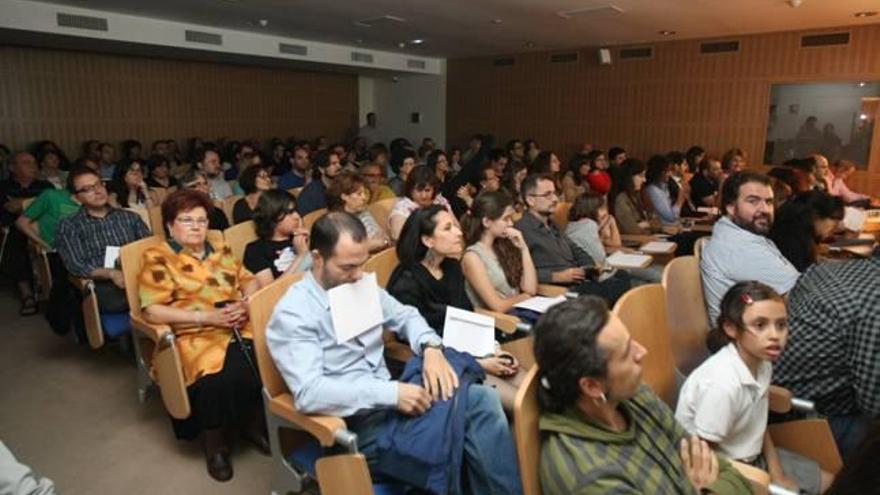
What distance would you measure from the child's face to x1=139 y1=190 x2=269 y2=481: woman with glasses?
6.49 ft

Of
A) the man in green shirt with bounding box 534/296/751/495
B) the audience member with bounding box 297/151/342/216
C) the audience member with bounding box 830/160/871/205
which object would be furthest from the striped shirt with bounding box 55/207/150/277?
the audience member with bounding box 830/160/871/205

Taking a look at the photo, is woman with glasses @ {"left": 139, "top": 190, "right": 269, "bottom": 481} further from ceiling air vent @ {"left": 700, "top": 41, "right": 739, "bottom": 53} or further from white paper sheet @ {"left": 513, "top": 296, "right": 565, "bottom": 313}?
ceiling air vent @ {"left": 700, "top": 41, "right": 739, "bottom": 53}

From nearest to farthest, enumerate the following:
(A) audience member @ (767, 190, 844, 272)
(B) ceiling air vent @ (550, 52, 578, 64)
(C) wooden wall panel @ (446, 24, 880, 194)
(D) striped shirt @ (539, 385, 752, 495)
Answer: (D) striped shirt @ (539, 385, 752, 495) → (A) audience member @ (767, 190, 844, 272) → (C) wooden wall panel @ (446, 24, 880, 194) → (B) ceiling air vent @ (550, 52, 578, 64)

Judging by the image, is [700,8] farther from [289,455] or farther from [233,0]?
[289,455]

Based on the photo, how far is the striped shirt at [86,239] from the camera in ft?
11.1

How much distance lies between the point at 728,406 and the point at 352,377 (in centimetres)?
120

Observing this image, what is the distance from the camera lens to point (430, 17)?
6.81 metres

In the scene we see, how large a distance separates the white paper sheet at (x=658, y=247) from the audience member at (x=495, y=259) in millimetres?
1523

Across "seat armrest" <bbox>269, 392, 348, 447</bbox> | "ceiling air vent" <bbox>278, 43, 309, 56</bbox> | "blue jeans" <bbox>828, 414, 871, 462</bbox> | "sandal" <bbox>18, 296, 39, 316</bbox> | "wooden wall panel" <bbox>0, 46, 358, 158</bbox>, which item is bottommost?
"sandal" <bbox>18, 296, 39, 316</bbox>

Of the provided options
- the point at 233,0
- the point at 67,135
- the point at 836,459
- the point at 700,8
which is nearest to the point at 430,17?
the point at 233,0

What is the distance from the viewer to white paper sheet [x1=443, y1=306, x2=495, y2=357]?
2.22 metres

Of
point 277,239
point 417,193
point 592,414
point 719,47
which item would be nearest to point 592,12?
point 719,47

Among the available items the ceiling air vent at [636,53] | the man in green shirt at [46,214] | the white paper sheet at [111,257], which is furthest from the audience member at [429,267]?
the ceiling air vent at [636,53]

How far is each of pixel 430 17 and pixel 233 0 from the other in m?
2.28
